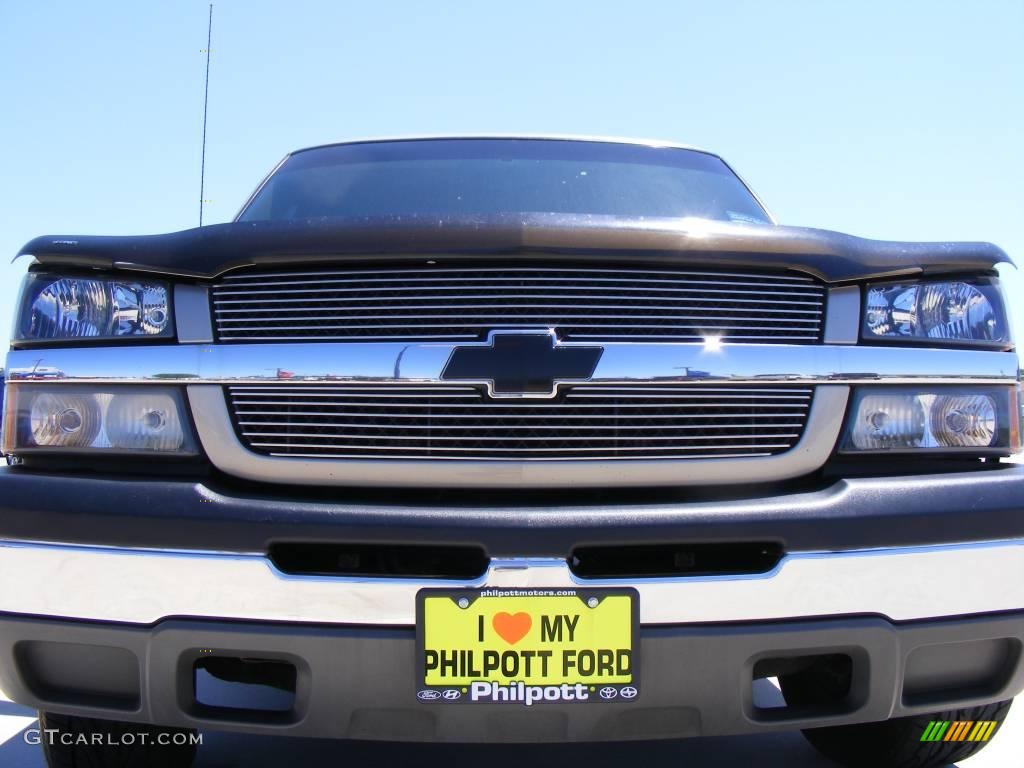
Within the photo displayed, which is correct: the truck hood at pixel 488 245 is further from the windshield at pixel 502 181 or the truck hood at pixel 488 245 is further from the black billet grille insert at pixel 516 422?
the windshield at pixel 502 181

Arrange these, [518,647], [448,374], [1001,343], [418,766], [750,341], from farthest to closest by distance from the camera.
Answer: [418,766] → [1001,343] → [750,341] → [448,374] → [518,647]

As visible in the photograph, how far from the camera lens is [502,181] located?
120 inches

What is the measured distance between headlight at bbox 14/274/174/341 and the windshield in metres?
1.02

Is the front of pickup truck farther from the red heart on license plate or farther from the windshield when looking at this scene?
the windshield

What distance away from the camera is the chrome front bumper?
165cm

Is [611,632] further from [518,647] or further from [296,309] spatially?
A: [296,309]

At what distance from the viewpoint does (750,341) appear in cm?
187

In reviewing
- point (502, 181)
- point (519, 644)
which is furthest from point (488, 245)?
point (502, 181)

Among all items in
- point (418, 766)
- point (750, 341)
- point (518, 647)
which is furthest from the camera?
point (418, 766)

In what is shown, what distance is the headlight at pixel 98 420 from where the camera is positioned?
72.2 inches

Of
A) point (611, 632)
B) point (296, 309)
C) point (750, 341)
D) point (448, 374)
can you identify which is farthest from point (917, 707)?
point (296, 309)

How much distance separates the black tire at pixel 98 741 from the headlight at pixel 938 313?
198 centimetres

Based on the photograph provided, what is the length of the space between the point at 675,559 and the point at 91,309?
142 centimetres

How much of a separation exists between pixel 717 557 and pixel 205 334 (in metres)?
1.22
